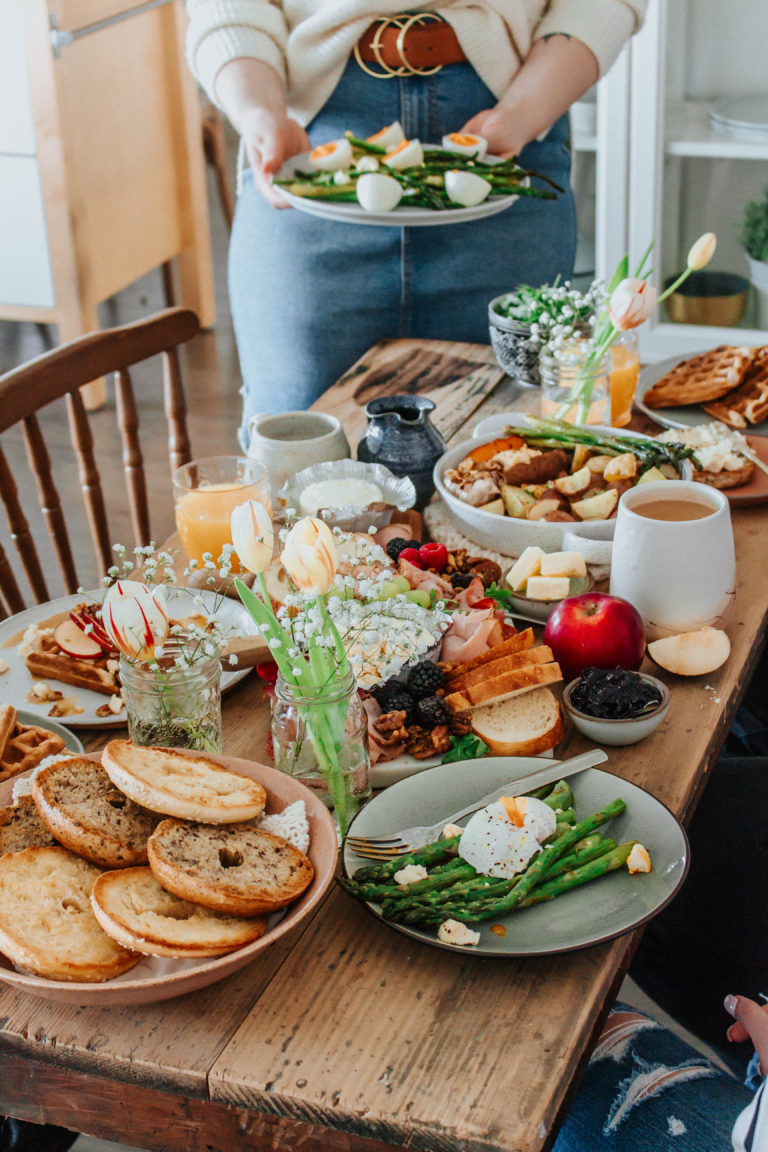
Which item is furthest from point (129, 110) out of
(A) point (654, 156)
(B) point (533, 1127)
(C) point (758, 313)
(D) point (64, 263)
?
(B) point (533, 1127)

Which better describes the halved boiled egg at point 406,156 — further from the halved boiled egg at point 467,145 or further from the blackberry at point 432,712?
the blackberry at point 432,712

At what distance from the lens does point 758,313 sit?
4094 millimetres

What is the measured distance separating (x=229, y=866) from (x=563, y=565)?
0.64 meters

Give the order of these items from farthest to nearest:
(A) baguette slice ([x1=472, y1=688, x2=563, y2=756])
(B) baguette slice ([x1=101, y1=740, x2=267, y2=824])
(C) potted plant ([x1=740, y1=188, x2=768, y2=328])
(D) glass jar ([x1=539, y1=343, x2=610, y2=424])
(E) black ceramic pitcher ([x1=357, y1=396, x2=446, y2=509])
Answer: (C) potted plant ([x1=740, y1=188, x2=768, y2=328]) < (D) glass jar ([x1=539, y1=343, x2=610, y2=424]) < (E) black ceramic pitcher ([x1=357, y1=396, x2=446, y2=509]) < (A) baguette slice ([x1=472, y1=688, x2=563, y2=756]) < (B) baguette slice ([x1=101, y1=740, x2=267, y2=824])

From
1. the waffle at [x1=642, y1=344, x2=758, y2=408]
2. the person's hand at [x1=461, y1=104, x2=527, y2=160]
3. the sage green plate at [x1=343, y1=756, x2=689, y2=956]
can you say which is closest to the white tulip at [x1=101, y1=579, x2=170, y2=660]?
the sage green plate at [x1=343, y1=756, x2=689, y2=956]

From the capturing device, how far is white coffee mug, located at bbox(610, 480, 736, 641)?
1313mm

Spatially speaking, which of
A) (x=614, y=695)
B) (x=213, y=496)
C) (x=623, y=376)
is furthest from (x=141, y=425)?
(x=614, y=695)

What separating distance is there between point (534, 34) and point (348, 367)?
0.71 metres

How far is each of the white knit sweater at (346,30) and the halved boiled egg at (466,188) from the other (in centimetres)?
33

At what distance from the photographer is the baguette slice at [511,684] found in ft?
3.98

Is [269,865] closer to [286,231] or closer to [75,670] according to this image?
[75,670]

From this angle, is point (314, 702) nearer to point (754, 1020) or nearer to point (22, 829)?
point (22, 829)

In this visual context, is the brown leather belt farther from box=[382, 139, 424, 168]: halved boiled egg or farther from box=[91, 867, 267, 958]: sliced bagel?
box=[91, 867, 267, 958]: sliced bagel

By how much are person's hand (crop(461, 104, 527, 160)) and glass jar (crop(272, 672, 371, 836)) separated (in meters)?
1.36
